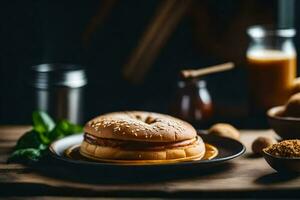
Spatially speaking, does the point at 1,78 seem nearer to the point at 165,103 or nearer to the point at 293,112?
the point at 165,103

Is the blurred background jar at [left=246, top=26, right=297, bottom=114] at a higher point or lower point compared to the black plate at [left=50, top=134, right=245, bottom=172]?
higher

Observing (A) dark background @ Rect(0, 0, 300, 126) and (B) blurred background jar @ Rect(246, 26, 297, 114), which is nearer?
(B) blurred background jar @ Rect(246, 26, 297, 114)

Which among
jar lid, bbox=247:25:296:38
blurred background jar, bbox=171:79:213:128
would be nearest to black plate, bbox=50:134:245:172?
blurred background jar, bbox=171:79:213:128

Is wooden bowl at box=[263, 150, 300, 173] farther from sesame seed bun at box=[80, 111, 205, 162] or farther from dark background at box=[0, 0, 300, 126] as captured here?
dark background at box=[0, 0, 300, 126]

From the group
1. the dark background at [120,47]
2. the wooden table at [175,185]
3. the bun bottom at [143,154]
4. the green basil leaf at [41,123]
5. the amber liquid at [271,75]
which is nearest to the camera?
the wooden table at [175,185]

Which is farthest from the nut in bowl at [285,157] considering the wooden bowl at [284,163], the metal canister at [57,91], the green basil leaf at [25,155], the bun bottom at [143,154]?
the metal canister at [57,91]

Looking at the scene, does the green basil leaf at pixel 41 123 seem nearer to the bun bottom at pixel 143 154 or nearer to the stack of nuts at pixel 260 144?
the bun bottom at pixel 143 154
